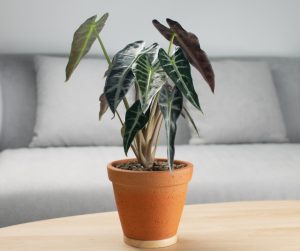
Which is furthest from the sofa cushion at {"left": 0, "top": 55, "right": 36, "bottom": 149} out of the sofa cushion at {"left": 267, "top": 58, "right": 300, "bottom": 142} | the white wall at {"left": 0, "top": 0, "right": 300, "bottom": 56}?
the sofa cushion at {"left": 267, "top": 58, "right": 300, "bottom": 142}

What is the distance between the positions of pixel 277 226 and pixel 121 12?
180 cm

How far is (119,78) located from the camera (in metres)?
0.82

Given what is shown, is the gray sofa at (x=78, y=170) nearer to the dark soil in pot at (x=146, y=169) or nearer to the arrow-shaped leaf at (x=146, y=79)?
the dark soil in pot at (x=146, y=169)

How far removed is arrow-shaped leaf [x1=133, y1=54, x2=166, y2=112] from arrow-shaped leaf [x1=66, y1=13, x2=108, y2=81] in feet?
0.35

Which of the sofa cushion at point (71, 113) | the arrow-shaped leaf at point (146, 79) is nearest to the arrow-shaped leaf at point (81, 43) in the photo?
the arrow-shaped leaf at point (146, 79)

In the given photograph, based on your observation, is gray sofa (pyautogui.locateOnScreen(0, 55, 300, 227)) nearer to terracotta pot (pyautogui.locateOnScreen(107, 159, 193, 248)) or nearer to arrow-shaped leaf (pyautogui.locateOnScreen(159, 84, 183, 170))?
terracotta pot (pyautogui.locateOnScreen(107, 159, 193, 248))

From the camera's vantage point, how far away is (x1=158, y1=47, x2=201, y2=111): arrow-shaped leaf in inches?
31.5

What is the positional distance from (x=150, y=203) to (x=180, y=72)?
234 millimetres

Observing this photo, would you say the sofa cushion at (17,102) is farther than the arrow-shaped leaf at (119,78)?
Yes

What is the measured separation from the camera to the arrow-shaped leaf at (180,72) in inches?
31.5

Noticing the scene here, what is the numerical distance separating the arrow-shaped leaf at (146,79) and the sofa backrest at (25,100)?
5.03 feet

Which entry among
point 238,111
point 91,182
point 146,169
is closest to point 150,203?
point 146,169

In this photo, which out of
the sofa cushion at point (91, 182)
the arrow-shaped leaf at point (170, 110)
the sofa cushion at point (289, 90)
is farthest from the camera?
the sofa cushion at point (289, 90)

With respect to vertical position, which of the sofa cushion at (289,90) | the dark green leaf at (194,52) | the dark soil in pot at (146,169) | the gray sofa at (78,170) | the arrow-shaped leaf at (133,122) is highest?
the dark green leaf at (194,52)
